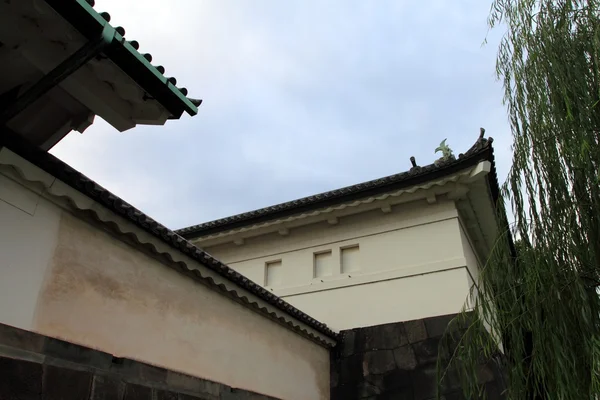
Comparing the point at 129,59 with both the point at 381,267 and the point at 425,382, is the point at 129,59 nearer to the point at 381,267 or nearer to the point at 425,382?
the point at 425,382

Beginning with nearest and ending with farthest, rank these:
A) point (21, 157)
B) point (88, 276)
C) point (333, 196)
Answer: point (21, 157) → point (88, 276) → point (333, 196)

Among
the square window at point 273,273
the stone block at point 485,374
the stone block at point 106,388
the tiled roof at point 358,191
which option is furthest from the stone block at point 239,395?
the tiled roof at point 358,191

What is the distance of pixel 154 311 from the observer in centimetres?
516

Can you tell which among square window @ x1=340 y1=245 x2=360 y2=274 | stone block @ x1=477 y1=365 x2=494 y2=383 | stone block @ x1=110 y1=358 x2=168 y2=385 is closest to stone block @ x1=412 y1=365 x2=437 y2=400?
stone block @ x1=477 y1=365 x2=494 y2=383

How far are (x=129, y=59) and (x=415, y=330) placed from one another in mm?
6667

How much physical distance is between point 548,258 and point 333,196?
5940 mm

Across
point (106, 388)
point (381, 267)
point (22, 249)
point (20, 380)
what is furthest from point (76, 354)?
point (381, 267)

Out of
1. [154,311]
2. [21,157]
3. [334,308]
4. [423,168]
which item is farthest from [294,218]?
[21,157]

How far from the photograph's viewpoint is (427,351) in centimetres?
801

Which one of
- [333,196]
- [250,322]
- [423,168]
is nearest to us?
[250,322]

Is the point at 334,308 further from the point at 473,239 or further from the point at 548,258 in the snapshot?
the point at 548,258

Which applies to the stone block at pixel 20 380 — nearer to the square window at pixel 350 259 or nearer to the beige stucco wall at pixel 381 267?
the beige stucco wall at pixel 381 267

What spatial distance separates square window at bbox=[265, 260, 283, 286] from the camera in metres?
10.4

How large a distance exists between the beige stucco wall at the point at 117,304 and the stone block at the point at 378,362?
1781 millimetres
